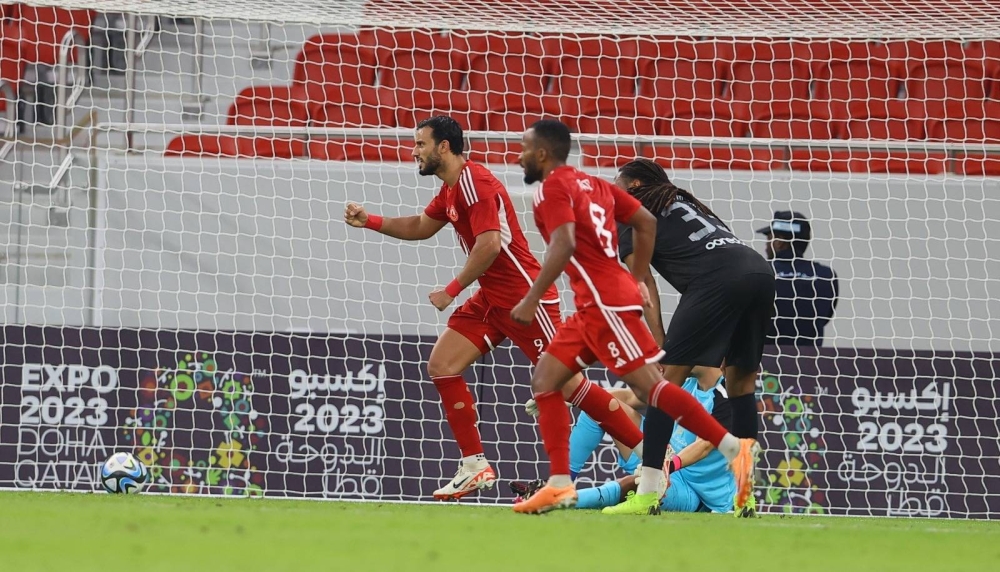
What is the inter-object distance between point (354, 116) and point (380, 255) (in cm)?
166

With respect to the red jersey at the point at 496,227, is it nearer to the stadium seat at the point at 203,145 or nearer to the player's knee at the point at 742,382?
the player's knee at the point at 742,382

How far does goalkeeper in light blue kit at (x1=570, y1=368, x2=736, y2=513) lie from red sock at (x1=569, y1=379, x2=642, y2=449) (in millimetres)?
634

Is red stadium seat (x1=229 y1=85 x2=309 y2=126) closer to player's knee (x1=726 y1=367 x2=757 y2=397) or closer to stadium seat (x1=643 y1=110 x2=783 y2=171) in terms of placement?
stadium seat (x1=643 y1=110 x2=783 y2=171)

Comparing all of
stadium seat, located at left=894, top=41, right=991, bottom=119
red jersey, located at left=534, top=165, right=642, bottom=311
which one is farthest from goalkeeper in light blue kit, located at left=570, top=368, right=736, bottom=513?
stadium seat, located at left=894, top=41, right=991, bottom=119

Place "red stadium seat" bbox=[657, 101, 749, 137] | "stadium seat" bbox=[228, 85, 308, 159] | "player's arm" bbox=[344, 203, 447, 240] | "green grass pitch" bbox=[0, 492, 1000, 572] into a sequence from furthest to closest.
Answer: "red stadium seat" bbox=[657, 101, 749, 137] → "stadium seat" bbox=[228, 85, 308, 159] → "player's arm" bbox=[344, 203, 447, 240] → "green grass pitch" bbox=[0, 492, 1000, 572]

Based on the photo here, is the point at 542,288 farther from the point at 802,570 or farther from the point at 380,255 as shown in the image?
the point at 380,255

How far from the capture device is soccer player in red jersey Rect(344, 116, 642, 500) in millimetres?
6035

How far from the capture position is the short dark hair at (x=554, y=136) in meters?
5.09

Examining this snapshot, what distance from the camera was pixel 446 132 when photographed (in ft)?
20.4

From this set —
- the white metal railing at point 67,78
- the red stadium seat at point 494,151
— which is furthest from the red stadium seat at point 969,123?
the white metal railing at point 67,78

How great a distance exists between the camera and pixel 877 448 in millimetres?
7461

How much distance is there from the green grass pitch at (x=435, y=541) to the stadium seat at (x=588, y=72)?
5.06 meters

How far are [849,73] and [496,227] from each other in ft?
16.2

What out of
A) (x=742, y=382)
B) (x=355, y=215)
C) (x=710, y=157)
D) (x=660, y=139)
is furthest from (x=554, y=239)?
(x=710, y=157)
